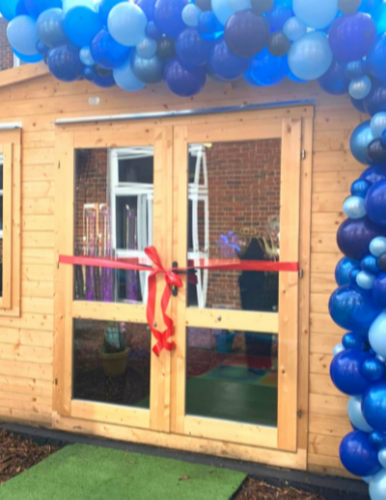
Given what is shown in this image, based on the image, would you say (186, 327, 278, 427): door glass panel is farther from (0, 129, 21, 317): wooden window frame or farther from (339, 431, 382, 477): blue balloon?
(0, 129, 21, 317): wooden window frame

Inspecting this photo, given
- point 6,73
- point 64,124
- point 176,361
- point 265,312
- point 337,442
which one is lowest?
point 337,442

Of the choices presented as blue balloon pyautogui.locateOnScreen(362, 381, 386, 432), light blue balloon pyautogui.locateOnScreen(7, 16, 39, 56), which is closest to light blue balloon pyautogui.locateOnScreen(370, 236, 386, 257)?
blue balloon pyautogui.locateOnScreen(362, 381, 386, 432)

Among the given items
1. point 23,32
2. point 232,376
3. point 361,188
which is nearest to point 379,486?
point 232,376

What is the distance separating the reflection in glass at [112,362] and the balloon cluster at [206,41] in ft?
5.38

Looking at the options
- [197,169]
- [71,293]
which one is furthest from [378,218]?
[71,293]

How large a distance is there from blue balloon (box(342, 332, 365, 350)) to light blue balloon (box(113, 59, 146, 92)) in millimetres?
1809

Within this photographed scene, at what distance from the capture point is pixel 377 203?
216cm

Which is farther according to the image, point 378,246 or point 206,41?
point 206,41

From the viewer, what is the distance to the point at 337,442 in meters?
2.96

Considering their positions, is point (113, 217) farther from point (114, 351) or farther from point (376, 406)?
point (376, 406)

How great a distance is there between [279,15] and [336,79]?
0.41m

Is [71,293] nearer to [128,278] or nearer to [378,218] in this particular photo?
[128,278]

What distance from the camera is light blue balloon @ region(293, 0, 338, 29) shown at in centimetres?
220

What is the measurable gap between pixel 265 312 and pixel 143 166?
Result: 1.28 meters
